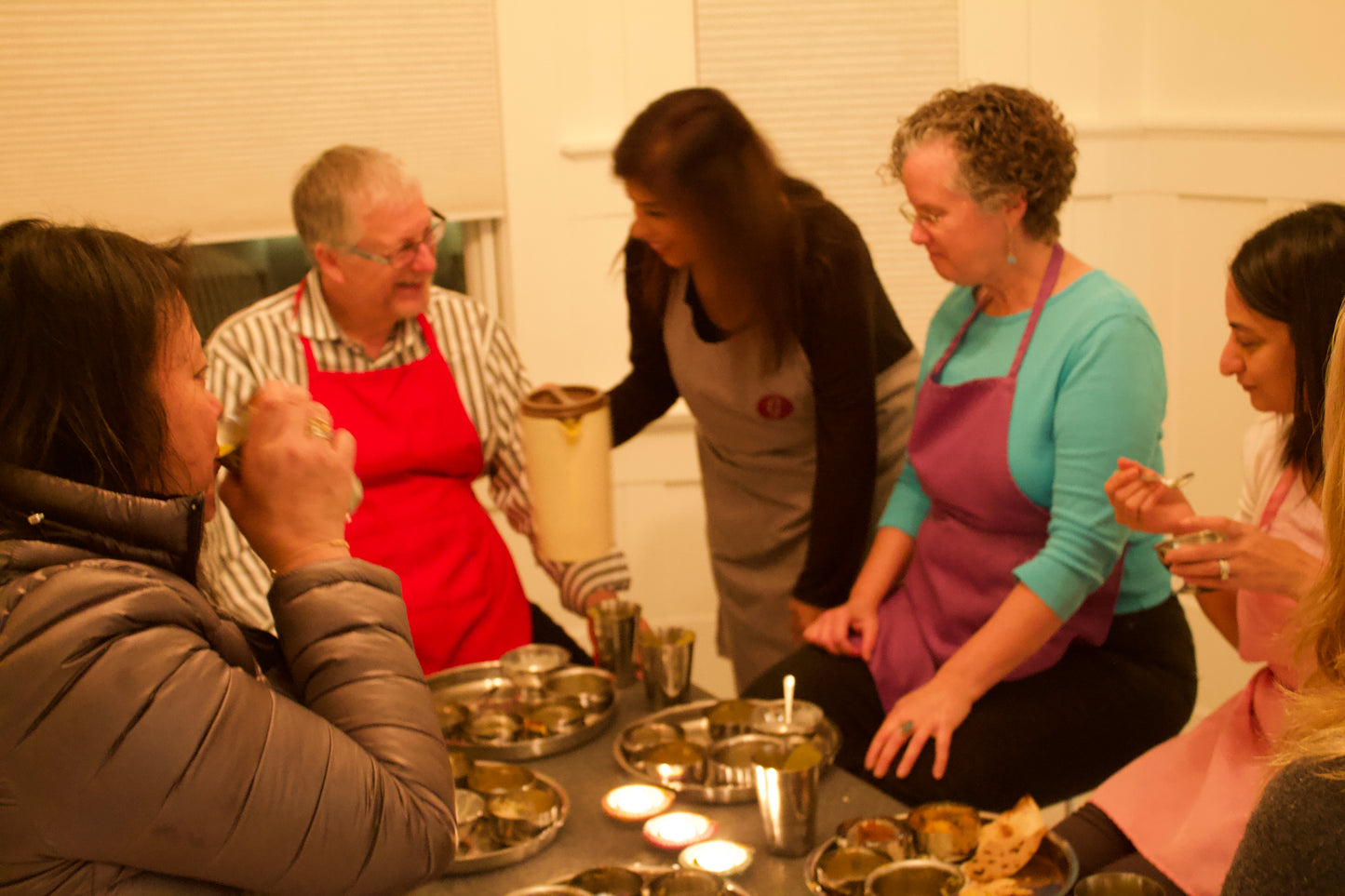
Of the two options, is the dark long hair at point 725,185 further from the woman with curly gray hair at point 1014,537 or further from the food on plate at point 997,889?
the food on plate at point 997,889

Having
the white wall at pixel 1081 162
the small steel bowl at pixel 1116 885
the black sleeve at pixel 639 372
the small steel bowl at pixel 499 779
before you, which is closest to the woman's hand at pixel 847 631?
the black sleeve at pixel 639 372

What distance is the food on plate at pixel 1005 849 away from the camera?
1.26 meters

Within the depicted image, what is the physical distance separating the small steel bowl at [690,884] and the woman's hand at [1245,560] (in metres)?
0.79

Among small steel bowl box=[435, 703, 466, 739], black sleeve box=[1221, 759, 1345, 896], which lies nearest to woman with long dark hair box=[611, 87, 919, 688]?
small steel bowl box=[435, 703, 466, 739]

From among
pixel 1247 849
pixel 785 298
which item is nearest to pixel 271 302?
pixel 785 298

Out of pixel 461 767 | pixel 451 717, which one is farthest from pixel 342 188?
pixel 461 767

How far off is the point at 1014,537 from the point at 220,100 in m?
2.36

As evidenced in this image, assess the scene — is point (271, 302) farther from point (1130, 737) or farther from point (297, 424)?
point (1130, 737)

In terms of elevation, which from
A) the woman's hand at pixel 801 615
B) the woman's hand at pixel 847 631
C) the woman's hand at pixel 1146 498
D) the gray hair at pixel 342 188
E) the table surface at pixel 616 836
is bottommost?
the woman's hand at pixel 801 615

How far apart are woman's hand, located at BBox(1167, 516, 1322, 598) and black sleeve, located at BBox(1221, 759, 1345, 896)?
77 centimetres

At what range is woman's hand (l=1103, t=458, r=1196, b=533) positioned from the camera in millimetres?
1630

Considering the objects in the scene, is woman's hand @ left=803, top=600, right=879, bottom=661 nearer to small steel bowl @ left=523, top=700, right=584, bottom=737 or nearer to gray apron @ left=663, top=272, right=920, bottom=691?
gray apron @ left=663, top=272, right=920, bottom=691

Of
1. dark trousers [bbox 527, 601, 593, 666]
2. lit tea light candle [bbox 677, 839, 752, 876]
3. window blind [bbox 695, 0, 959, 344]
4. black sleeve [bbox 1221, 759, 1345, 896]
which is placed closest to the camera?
black sleeve [bbox 1221, 759, 1345, 896]

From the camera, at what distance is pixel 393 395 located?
2.28 metres
